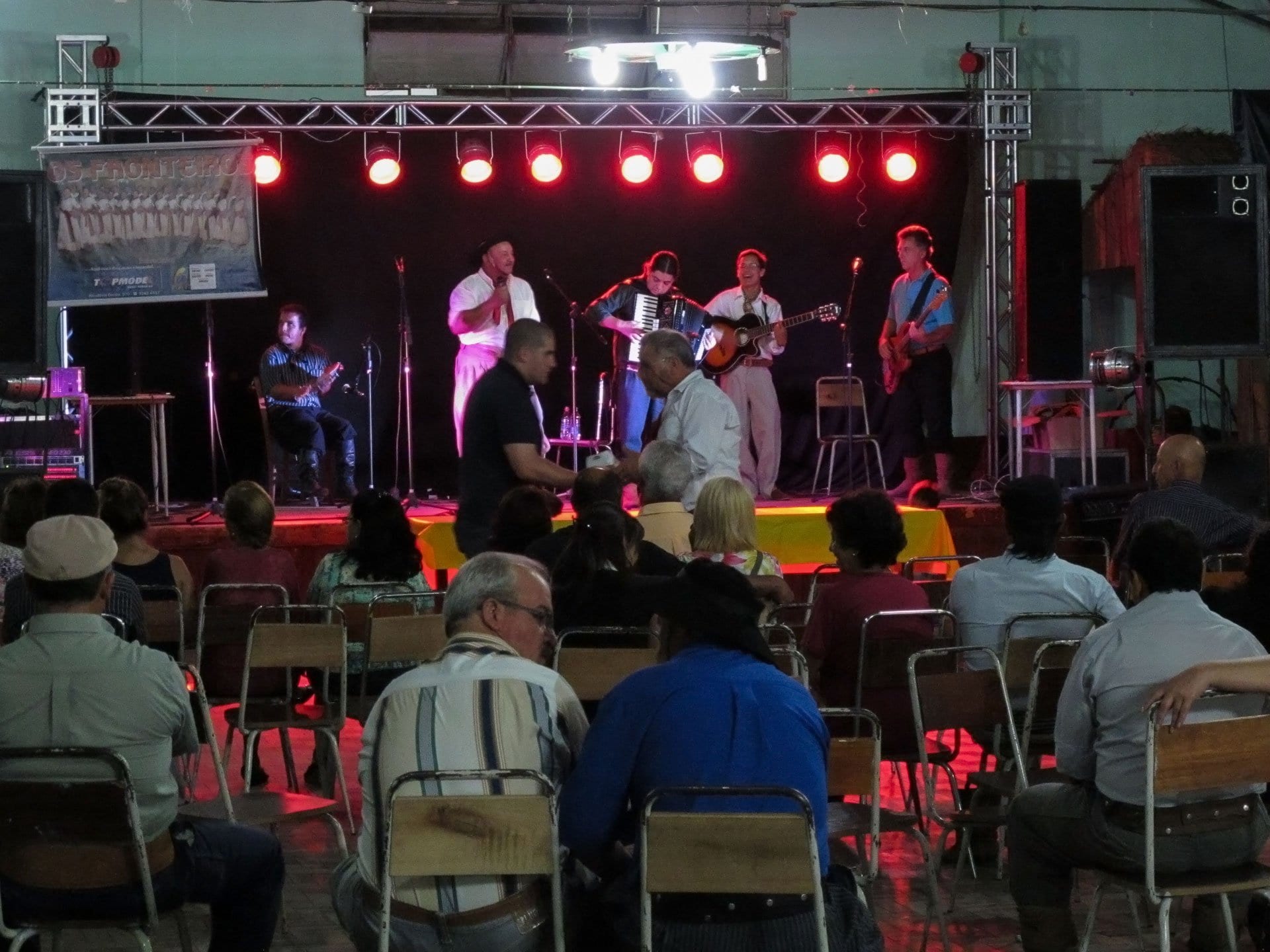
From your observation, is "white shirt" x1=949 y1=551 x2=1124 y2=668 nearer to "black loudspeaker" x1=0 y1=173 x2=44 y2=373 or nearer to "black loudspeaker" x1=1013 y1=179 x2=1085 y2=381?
"black loudspeaker" x1=0 y1=173 x2=44 y2=373

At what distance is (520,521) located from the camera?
17.5 feet

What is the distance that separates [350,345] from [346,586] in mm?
6751

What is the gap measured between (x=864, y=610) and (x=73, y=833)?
2285 mm

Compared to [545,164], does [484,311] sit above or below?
below

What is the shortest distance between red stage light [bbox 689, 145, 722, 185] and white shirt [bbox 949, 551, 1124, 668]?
22.5 ft

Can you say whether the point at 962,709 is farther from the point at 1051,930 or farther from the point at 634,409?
the point at 634,409

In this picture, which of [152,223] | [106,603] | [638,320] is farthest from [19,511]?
[638,320]

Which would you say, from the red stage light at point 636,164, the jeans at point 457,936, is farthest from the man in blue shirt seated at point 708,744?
the red stage light at point 636,164

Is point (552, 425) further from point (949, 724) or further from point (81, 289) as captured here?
point (949, 724)

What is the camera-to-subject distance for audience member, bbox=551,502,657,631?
4.63 m

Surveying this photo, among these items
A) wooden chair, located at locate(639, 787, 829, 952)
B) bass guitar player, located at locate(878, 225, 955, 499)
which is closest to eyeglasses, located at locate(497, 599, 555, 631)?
wooden chair, located at locate(639, 787, 829, 952)

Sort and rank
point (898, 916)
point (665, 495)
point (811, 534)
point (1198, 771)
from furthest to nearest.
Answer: point (811, 534)
point (665, 495)
point (898, 916)
point (1198, 771)

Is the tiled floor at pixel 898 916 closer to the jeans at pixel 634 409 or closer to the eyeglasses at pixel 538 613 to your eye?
the eyeglasses at pixel 538 613

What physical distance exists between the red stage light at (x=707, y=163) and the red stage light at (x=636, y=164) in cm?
32
